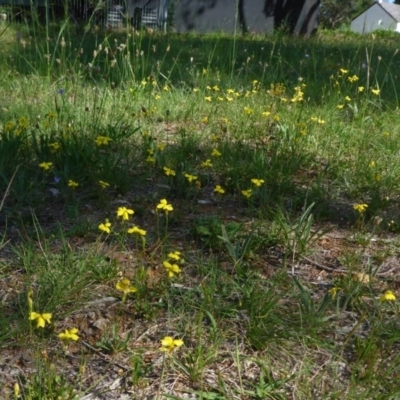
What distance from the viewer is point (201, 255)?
2.43 metres

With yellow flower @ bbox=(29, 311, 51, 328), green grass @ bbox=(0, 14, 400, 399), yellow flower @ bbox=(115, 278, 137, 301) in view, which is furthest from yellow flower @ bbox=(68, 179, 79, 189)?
yellow flower @ bbox=(29, 311, 51, 328)

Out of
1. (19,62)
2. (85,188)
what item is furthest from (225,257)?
(19,62)

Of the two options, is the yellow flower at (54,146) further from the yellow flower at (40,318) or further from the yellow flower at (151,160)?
the yellow flower at (40,318)

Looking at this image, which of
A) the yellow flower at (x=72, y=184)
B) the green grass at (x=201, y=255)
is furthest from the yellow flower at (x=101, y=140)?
the yellow flower at (x=72, y=184)

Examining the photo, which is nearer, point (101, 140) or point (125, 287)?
point (125, 287)

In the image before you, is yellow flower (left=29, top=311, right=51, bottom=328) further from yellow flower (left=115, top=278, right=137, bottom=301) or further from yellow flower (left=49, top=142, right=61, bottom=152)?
yellow flower (left=49, top=142, right=61, bottom=152)

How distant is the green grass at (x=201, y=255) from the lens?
6.04 ft

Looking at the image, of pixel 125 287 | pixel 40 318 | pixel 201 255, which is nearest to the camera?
pixel 40 318

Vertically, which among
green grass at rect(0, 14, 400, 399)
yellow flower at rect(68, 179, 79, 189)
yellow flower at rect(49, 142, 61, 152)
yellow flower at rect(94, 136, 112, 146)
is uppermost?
yellow flower at rect(94, 136, 112, 146)

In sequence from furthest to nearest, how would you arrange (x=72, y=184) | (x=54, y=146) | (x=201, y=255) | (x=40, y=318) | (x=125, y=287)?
(x=54, y=146), (x=72, y=184), (x=201, y=255), (x=125, y=287), (x=40, y=318)

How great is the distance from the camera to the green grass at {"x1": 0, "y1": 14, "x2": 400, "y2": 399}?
184cm

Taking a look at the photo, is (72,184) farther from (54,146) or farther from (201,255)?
(201,255)

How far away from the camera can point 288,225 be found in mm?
2639

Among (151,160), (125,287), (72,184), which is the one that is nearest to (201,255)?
(125,287)
